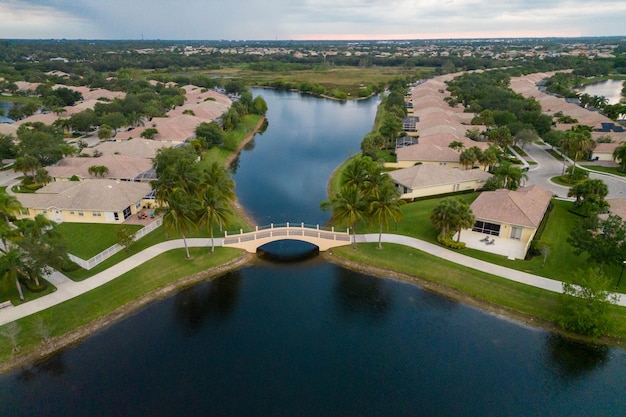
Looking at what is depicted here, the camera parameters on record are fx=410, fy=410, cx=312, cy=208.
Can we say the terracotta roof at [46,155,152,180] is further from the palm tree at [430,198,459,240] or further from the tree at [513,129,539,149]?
the tree at [513,129,539,149]

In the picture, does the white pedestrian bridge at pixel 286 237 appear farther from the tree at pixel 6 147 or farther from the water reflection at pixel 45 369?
the tree at pixel 6 147

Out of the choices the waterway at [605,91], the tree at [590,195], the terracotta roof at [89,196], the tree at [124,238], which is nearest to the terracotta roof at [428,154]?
the tree at [590,195]

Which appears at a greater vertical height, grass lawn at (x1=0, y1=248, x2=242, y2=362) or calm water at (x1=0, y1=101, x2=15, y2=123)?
calm water at (x1=0, y1=101, x2=15, y2=123)

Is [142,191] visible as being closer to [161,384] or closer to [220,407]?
[161,384]

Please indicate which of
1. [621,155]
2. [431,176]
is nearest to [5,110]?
[431,176]

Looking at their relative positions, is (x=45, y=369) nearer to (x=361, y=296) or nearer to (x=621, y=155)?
(x=361, y=296)

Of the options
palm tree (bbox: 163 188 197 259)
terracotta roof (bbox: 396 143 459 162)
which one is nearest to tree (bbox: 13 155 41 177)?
palm tree (bbox: 163 188 197 259)

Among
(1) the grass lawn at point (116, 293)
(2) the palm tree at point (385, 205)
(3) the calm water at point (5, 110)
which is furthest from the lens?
(3) the calm water at point (5, 110)
